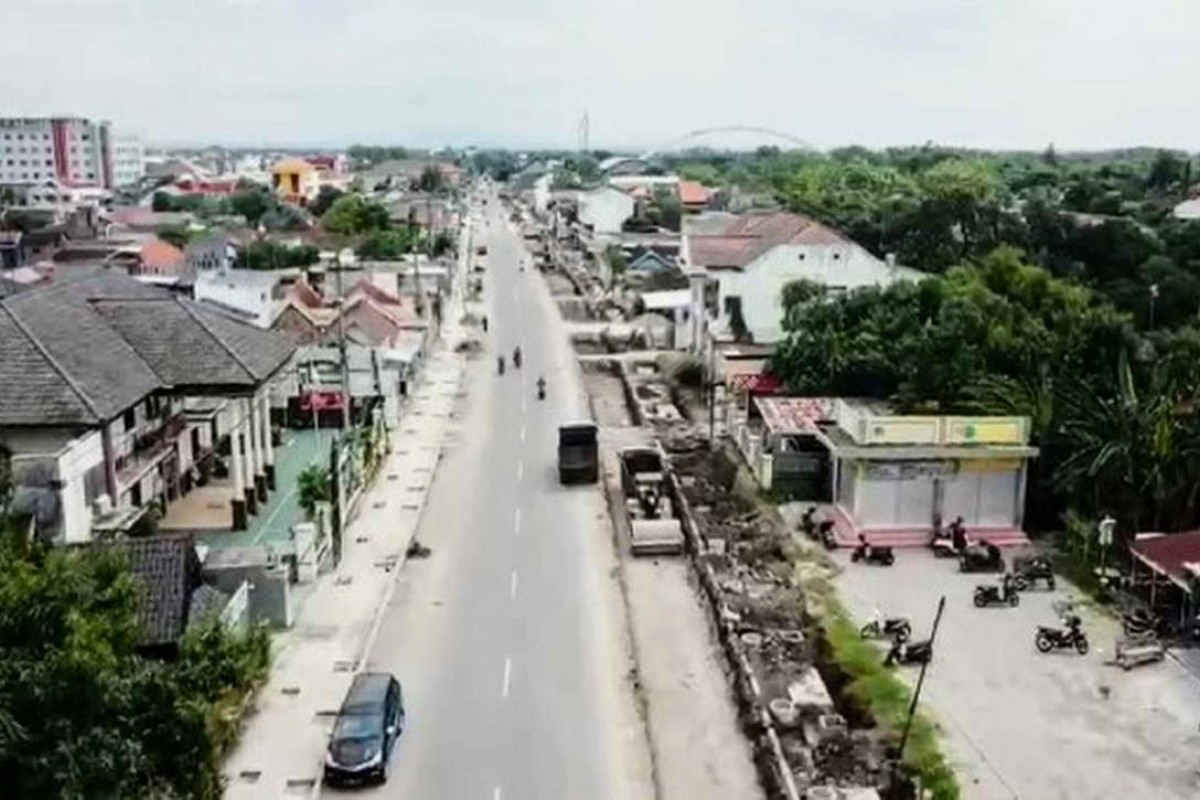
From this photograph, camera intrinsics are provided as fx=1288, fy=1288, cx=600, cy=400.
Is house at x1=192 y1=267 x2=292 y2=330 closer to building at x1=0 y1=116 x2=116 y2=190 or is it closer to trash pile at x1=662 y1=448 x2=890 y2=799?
trash pile at x1=662 y1=448 x2=890 y2=799

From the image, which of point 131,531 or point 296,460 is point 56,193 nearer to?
point 296,460

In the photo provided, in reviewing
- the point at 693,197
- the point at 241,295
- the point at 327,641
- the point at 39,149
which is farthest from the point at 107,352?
the point at 39,149

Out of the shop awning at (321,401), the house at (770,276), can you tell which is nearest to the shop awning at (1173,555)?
the house at (770,276)

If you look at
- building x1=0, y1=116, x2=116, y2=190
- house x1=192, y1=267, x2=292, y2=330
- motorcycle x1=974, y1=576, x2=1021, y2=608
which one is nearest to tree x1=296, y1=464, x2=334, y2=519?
motorcycle x1=974, y1=576, x2=1021, y2=608

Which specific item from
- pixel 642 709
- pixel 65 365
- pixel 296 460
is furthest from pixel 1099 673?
pixel 296 460

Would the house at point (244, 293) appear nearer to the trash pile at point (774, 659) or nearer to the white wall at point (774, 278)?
the white wall at point (774, 278)
